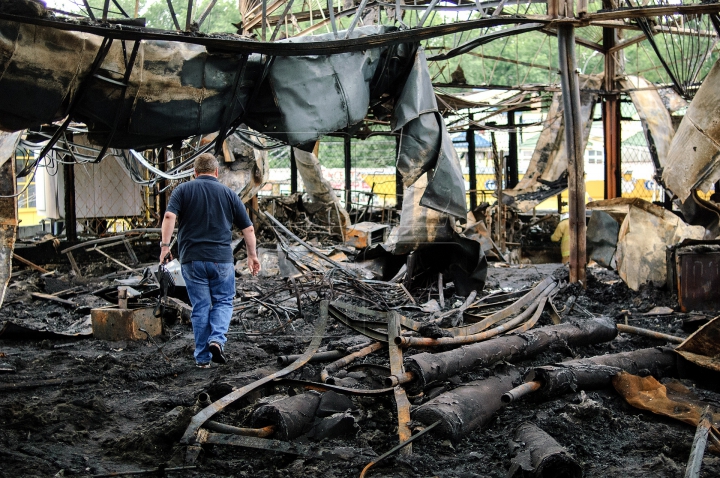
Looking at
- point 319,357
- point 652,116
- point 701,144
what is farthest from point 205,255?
point 652,116

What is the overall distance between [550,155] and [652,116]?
2634 millimetres

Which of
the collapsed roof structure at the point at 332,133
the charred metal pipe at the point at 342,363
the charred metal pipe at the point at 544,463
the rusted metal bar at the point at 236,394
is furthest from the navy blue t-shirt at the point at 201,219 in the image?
the charred metal pipe at the point at 544,463

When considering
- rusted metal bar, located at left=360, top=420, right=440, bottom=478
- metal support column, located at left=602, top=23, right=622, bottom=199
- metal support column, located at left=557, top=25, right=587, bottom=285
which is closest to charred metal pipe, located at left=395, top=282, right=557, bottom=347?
rusted metal bar, located at left=360, top=420, right=440, bottom=478

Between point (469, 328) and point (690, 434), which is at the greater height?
point (469, 328)

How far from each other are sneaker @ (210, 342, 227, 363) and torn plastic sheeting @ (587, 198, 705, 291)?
284 inches

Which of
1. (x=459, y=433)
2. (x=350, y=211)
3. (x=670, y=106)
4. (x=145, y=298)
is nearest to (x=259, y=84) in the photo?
(x=459, y=433)

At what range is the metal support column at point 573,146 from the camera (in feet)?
33.4

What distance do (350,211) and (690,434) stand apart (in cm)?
1965

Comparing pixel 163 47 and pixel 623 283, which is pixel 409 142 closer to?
pixel 163 47

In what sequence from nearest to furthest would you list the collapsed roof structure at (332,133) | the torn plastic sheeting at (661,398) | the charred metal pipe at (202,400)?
the collapsed roof structure at (332,133)
the charred metal pipe at (202,400)
the torn plastic sheeting at (661,398)

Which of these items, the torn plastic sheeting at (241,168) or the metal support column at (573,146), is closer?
the metal support column at (573,146)

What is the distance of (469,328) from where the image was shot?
20.2 feet

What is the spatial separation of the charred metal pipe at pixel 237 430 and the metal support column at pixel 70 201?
526 inches

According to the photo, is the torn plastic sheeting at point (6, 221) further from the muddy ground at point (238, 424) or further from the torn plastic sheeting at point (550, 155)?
the torn plastic sheeting at point (550, 155)
